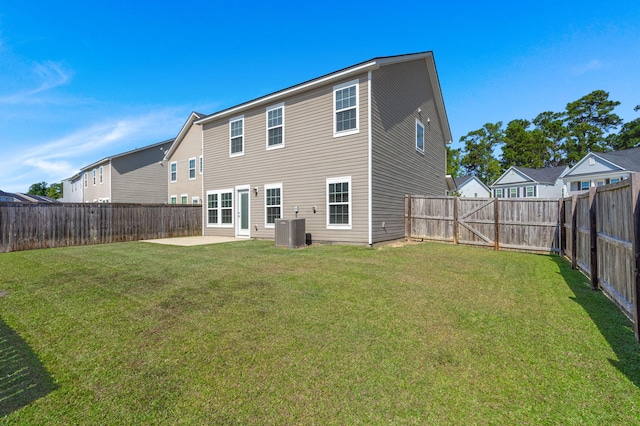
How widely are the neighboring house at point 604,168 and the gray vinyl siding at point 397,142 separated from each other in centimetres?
1714

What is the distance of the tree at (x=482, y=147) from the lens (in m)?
50.4

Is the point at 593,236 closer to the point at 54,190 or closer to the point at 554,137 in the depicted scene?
the point at 554,137

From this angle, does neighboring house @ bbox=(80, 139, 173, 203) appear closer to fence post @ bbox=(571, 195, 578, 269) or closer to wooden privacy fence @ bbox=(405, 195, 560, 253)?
wooden privacy fence @ bbox=(405, 195, 560, 253)

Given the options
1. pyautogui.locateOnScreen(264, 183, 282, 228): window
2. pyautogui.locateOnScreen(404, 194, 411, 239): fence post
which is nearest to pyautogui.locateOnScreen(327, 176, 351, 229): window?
pyautogui.locateOnScreen(264, 183, 282, 228): window

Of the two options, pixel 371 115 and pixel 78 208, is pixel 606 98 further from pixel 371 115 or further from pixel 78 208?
pixel 78 208

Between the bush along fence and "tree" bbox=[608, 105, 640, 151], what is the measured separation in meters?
48.0

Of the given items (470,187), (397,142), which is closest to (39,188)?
(397,142)

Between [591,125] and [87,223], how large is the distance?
60.3 metres

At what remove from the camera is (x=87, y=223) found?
38.1 feet

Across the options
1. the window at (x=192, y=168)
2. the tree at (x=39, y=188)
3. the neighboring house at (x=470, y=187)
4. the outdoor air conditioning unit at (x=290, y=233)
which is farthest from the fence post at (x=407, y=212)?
the tree at (x=39, y=188)

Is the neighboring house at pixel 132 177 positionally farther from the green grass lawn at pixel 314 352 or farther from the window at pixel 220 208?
the green grass lawn at pixel 314 352

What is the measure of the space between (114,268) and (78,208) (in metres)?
7.28

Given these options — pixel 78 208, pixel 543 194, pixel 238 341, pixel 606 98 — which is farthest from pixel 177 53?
pixel 606 98

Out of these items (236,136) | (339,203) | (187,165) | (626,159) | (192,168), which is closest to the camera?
(339,203)
